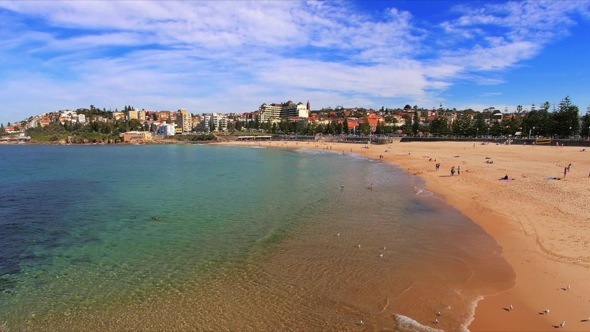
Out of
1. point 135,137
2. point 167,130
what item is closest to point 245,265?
point 135,137

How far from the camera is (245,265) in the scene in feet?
41.6

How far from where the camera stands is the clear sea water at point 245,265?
366 inches

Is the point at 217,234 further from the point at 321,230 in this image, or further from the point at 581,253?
the point at 581,253

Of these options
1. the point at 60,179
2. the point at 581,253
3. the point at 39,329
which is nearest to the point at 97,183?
the point at 60,179

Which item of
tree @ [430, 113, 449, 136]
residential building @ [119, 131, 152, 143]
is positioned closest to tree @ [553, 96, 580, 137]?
tree @ [430, 113, 449, 136]

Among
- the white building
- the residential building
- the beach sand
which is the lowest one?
the beach sand

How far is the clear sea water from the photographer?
30.5 feet

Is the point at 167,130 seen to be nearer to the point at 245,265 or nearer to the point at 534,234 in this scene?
the point at 245,265

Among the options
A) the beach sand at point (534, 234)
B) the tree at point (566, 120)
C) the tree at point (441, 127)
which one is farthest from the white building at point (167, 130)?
the beach sand at point (534, 234)

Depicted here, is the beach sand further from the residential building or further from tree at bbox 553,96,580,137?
the residential building

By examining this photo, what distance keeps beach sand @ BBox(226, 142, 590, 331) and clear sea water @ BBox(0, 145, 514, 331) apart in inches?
26.4

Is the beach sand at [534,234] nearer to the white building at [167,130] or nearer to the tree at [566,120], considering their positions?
the tree at [566,120]

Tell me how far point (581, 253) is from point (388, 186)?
17.3 m

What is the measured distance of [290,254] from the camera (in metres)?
13.6
